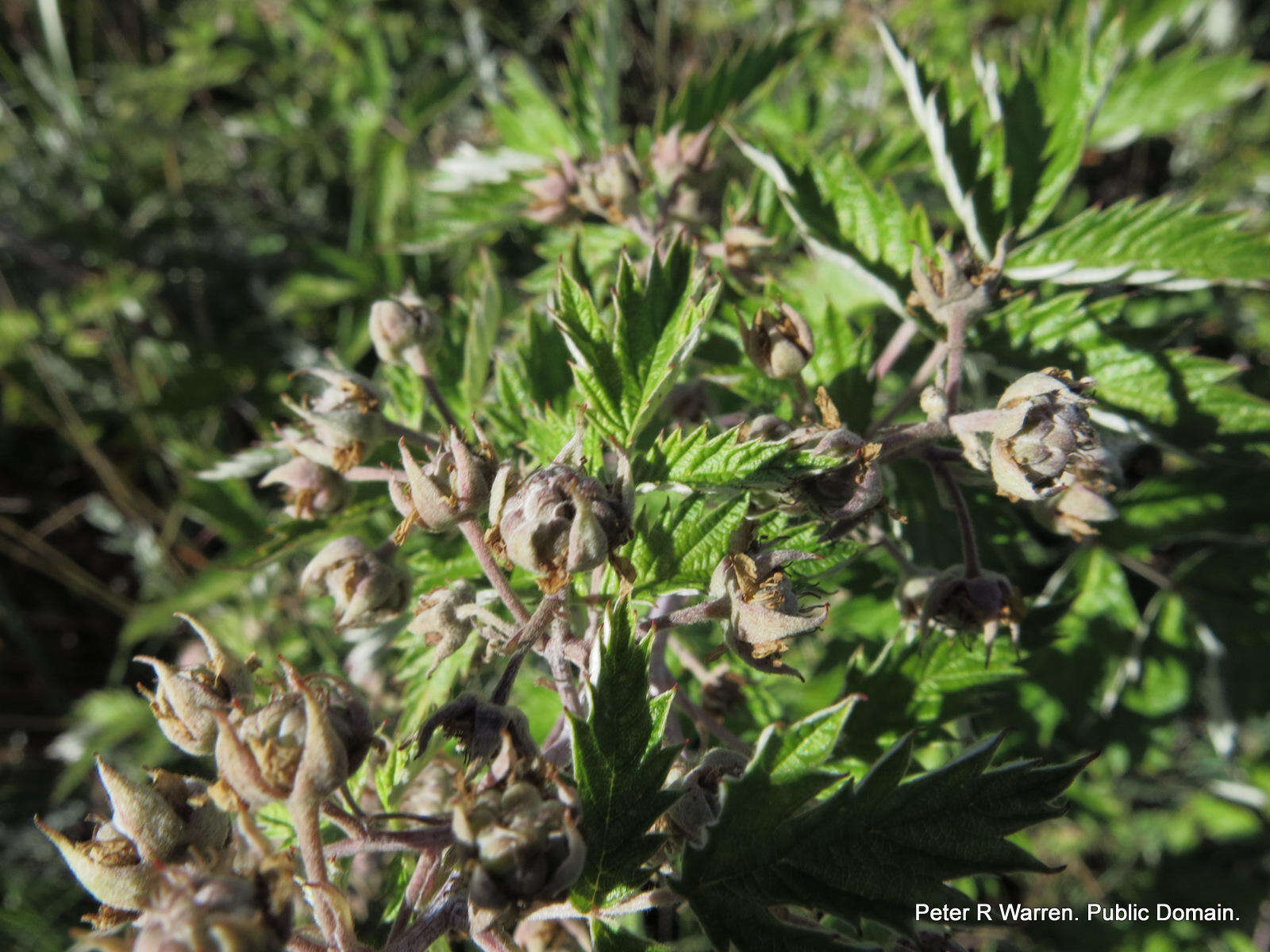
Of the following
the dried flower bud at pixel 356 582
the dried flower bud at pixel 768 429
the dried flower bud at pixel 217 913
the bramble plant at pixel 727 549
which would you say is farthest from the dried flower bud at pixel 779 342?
the dried flower bud at pixel 217 913

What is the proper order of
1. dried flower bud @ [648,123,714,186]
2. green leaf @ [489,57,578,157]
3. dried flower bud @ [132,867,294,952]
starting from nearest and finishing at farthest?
dried flower bud @ [132,867,294,952]
dried flower bud @ [648,123,714,186]
green leaf @ [489,57,578,157]

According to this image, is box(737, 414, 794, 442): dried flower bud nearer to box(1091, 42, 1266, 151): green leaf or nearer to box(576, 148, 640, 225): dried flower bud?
box(576, 148, 640, 225): dried flower bud

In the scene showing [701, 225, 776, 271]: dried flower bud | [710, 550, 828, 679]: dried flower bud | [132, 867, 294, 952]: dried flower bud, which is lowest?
[710, 550, 828, 679]: dried flower bud

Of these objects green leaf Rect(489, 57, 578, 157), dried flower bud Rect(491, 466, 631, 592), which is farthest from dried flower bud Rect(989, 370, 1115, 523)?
green leaf Rect(489, 57, 578, 157)

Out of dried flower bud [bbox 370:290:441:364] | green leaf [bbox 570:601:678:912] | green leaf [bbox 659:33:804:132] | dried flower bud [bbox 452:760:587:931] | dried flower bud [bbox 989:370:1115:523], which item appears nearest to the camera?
dried flower bud [bbox 452:760:587:931]

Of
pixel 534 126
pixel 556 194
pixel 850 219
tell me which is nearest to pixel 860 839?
pixel 850 219

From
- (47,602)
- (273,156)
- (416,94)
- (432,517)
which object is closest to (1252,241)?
(432,517)

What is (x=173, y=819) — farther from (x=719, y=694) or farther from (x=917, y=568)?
(x=917, y=568)
